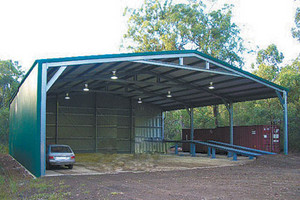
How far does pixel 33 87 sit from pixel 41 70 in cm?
158

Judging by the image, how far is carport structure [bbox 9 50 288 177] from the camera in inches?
606

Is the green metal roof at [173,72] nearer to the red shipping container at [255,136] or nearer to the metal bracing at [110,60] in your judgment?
the metal bracing at [110,60]

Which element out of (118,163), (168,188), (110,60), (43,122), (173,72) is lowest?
(118,163)

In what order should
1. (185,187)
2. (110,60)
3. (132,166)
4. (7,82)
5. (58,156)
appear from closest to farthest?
(185,187), (110,60), (58,156), (132,166), (7,82)

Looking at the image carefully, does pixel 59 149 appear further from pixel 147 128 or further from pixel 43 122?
pixel 147 128

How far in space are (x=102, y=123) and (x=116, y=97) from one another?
9.72ft

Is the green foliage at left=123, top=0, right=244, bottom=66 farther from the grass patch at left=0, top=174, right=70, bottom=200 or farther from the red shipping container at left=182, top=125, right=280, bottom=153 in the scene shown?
the grass patch at left=0, top=174, right=70, bottom=200

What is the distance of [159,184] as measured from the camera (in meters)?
11.6

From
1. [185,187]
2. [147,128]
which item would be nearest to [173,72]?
[185,187]

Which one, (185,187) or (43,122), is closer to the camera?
(185,187)

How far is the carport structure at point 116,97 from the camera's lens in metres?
15.4

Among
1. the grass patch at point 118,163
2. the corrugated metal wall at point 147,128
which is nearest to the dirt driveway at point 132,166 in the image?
the grass patch at point 118,163

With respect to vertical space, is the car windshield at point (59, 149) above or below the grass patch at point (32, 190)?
above

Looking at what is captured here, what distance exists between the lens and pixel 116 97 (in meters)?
32.2
